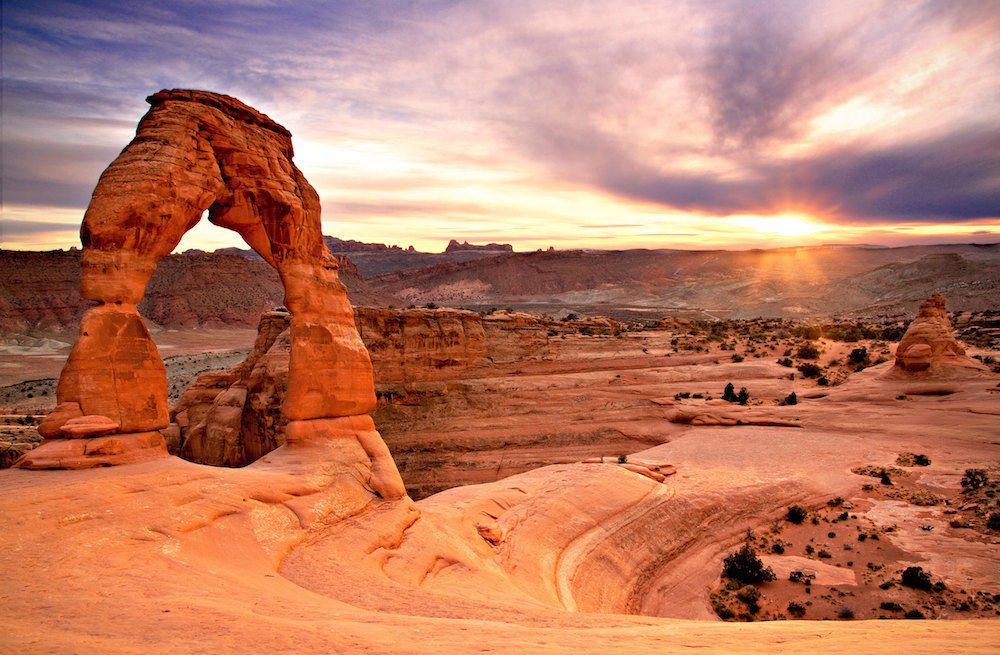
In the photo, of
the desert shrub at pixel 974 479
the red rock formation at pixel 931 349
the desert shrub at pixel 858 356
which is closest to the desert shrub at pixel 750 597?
the desert shrub at pixel 974 479

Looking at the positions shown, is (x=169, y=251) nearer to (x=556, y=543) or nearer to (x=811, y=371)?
(x=556, y=543)

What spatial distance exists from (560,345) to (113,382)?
24.3m

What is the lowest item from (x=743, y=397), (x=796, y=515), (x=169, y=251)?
(x=796, y=515)

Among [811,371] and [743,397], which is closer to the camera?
[743,397]

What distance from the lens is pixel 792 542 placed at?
14734 mm

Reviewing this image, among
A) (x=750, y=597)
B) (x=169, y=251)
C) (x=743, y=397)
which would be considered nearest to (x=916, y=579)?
(x=750, y=597)

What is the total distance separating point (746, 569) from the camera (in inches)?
516

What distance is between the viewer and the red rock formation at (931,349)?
25.4 m

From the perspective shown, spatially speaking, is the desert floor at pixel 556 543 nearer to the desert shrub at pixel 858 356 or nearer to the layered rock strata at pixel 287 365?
the layered rock strata at pixel 287 365

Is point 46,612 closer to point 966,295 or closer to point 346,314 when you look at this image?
point 346,314

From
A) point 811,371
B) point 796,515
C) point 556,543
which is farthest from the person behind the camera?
point 811,371

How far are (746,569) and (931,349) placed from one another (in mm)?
18988

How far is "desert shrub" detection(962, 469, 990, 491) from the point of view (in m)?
16.2

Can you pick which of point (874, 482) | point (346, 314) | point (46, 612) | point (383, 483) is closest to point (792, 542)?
point (874, 482)
